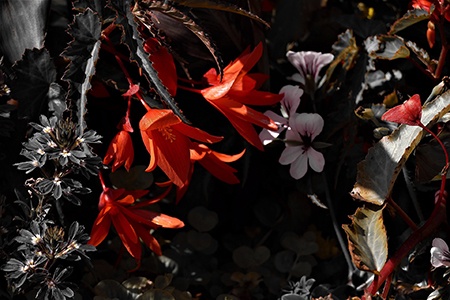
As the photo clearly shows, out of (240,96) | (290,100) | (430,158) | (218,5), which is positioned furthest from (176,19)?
(430,158)

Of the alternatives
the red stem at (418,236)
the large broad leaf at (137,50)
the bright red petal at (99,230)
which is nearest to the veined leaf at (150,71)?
the large broad leaf at (137,50)

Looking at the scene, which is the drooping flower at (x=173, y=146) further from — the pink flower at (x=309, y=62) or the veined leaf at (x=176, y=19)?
the pink flower at (x=309, y=62)

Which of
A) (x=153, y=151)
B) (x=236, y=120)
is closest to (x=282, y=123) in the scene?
(x=236, y=120)

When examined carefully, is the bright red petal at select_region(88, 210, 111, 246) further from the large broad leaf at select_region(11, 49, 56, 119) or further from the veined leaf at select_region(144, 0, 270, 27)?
the veined leaf at select_region(144, 0, 270, 27)

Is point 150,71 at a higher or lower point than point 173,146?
higher

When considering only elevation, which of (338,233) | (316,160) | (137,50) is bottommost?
(338,233)

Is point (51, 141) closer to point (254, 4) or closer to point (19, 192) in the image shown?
point (19, 192)

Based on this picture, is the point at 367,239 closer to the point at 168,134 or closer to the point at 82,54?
the point at 168,134
